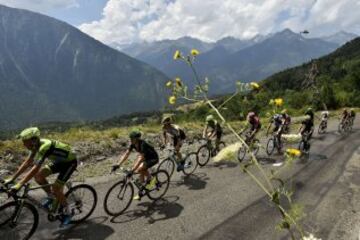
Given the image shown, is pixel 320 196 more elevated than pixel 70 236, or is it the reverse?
pixel 70 236

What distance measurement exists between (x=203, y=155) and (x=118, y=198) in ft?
20.8

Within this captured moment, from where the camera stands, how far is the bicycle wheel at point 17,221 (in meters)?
7.43

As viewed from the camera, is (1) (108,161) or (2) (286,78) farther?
(2) (286,78)

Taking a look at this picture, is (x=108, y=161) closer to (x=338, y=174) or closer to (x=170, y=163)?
(x=170, y=163)

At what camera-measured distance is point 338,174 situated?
14500 millimetres

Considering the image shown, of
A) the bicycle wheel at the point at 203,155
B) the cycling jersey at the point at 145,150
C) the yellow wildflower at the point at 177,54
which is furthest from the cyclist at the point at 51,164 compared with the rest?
the bicycle wheel at the point at 203,155

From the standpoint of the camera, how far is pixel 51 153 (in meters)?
8.01

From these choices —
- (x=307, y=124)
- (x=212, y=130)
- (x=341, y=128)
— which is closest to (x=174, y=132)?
(x=212, y=130)

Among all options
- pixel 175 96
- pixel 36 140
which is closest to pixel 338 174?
pixel 36 140

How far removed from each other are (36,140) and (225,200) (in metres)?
6.04

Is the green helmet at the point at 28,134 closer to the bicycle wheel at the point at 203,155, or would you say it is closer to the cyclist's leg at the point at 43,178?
the cyclist's leg at the point at 43,178

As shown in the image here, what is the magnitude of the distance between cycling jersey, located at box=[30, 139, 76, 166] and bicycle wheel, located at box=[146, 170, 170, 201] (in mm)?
3088

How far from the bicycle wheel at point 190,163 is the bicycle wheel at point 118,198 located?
4089mm

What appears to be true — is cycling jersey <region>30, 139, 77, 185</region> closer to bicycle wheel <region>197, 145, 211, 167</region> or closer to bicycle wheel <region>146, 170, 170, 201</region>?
bicycle wheel <region>146, 170, 170, 201</region>
